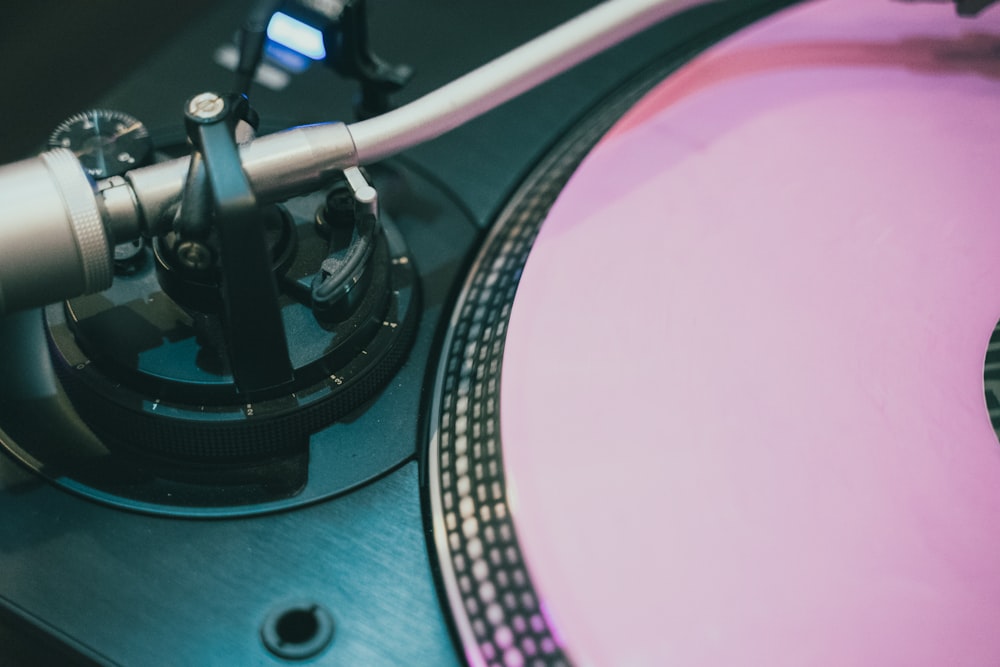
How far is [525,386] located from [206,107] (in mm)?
230

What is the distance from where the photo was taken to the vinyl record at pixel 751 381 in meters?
0.51

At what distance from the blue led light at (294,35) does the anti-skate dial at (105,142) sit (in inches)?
6.4

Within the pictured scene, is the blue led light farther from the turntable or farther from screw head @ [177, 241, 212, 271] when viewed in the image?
screw head @ [177, 241, 212, 271]

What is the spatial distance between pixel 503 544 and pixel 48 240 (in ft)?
0.93

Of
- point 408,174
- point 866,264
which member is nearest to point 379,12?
point 408,174

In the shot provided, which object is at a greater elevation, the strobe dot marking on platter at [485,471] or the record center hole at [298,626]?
the strobe dot marking on platter at [485,471]

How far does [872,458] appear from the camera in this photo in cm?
56

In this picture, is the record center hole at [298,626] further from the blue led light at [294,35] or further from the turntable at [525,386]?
the blue led light at [294,35]

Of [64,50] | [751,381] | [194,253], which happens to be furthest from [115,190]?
[64,50]

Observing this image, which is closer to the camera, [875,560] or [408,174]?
[875,560]

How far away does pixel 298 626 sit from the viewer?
1.82 feet

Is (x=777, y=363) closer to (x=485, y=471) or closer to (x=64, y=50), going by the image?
(x=485, y=471)

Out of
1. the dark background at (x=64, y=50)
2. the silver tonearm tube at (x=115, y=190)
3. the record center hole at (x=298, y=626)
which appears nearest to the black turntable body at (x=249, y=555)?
the record center hole at (x=298, y=626)

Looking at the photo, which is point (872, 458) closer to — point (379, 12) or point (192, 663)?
point (192, 663)
